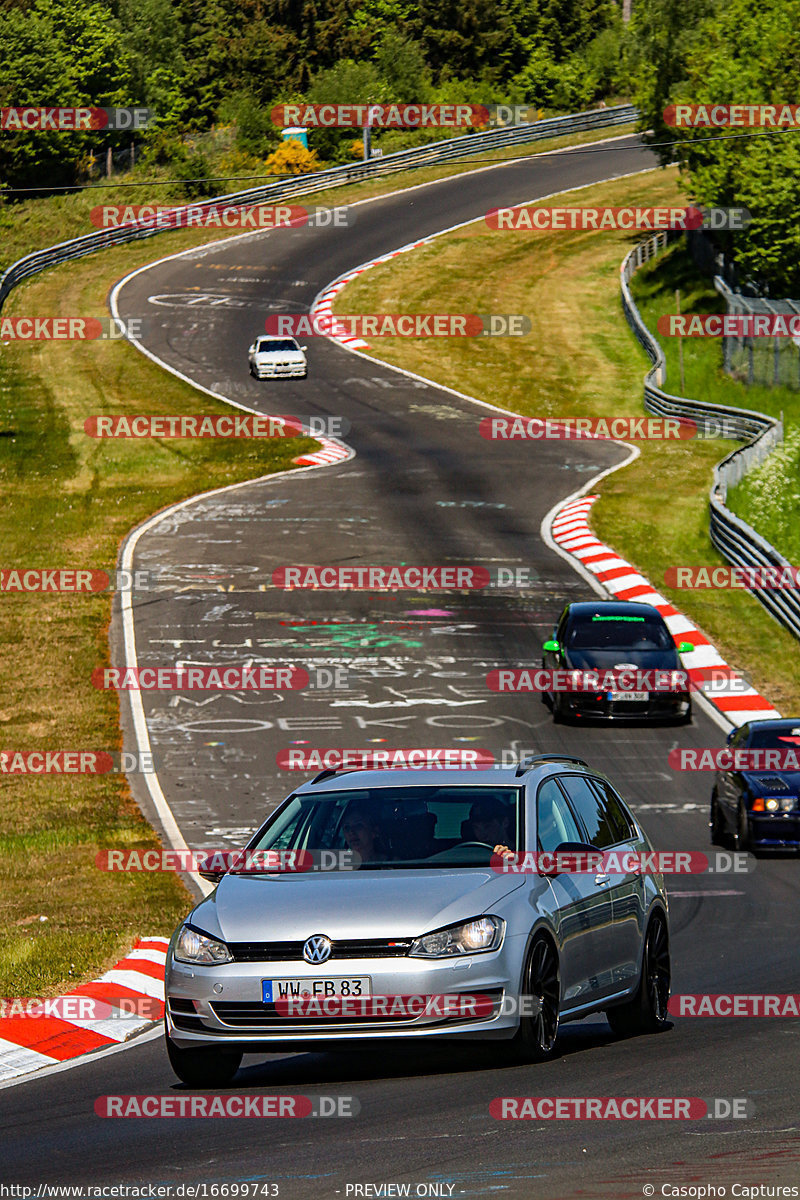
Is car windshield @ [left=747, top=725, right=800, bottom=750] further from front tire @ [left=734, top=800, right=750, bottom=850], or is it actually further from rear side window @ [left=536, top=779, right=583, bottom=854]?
rear side window @ [left=536, top=779, right=583, bottom=854]

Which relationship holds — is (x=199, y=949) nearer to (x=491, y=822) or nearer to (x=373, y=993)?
(x=373, y=993)

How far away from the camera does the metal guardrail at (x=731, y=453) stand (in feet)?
104

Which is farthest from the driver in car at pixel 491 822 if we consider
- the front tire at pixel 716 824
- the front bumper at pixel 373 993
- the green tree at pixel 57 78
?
the green tree at pixel 57 78

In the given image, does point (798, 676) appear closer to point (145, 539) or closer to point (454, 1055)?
point (145, 539)

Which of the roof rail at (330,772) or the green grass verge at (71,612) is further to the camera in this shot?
the green grass verge at (71,612)

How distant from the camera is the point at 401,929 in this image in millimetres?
8867

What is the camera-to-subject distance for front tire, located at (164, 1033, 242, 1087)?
30.2 ft

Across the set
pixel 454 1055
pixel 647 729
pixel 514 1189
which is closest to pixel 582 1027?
pixel 454 1055

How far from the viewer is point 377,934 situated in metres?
8.85

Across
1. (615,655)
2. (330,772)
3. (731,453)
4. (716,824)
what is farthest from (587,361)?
(330,772)

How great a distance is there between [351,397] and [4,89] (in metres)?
44.5

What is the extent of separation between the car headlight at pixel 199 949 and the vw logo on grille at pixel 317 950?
414 millimetres

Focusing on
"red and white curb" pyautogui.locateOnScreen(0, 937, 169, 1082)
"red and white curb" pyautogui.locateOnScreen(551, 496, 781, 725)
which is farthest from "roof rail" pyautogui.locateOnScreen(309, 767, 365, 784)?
"red and white curb" pyautogui.locateOnScreen(551, 496, 781, 725)

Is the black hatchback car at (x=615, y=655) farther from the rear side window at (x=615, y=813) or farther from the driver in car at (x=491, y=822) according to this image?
the driver in car at (x=491, y=822)
